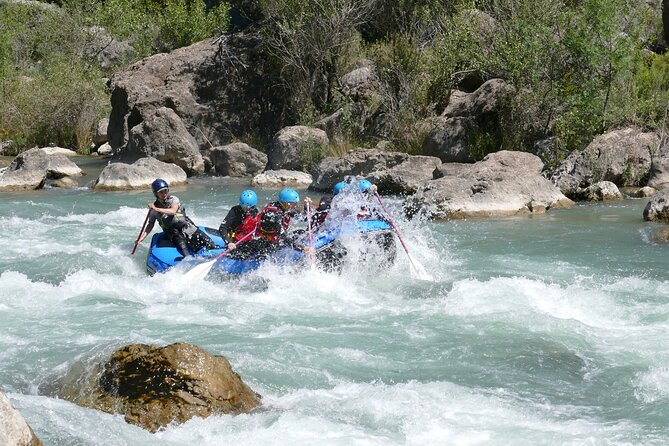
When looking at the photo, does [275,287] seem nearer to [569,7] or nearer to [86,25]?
[569,7]

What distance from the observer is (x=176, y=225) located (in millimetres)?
9969

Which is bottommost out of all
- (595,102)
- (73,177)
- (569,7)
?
(73,177)

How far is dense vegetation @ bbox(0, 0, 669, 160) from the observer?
54.4 ft

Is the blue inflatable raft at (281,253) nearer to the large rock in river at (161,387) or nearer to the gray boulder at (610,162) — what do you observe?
the large rock in river at (161,387)

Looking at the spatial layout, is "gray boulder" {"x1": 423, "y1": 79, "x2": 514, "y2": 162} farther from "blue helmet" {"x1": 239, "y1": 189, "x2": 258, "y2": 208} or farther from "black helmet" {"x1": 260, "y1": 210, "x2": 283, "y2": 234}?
"black helmet" {"x1": 260, "y1": 210, "x2": 283, "y2": 234}

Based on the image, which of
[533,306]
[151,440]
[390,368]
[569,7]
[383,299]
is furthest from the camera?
[569,7]

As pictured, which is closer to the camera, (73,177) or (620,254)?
(620,254)

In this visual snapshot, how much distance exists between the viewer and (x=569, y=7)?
18.9 metres

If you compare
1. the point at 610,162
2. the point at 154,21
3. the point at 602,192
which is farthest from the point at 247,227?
the point at 154,21

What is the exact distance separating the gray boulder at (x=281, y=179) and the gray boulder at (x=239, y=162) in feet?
5.02

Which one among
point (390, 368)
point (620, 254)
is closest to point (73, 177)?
point (620, 254)

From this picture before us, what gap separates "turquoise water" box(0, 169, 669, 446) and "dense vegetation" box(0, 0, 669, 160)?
548cm

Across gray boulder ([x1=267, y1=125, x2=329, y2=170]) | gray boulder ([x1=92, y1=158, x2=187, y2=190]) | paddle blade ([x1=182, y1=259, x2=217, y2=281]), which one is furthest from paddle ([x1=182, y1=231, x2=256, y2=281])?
gray boulder ([x1=267, y1=125, x2=329, y2=170])

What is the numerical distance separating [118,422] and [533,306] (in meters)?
4.34
